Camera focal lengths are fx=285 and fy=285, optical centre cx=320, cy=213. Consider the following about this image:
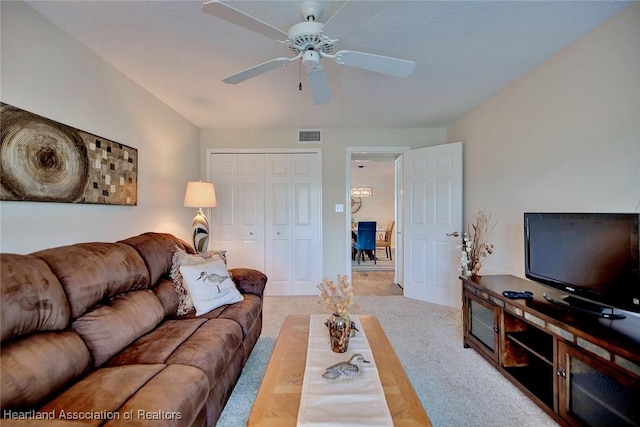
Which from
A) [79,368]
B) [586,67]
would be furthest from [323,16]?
[79,368]

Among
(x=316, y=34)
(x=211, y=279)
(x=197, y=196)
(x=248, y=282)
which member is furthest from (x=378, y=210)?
(x=316, y=34)

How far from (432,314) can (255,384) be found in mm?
2169

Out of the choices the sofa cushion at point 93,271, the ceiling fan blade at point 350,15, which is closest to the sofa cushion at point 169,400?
the sofa cushion at point 93,271

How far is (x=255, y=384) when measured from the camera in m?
1.93

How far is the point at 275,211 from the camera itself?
13.3 feet

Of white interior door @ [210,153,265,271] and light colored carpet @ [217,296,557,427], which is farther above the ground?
white interior door @ [210,153,265,271]

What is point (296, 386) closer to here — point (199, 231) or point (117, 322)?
point (117, 322)

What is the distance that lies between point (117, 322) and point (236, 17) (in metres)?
1.67

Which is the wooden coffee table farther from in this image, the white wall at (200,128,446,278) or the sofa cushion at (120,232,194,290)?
the white wall at (200,128,446,278)

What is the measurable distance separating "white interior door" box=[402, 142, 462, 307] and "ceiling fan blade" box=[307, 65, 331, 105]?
7.03 feet

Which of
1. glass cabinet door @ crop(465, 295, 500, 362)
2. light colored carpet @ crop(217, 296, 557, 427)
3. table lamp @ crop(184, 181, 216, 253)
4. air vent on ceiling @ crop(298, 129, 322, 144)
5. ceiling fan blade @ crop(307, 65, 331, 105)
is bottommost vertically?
light colored carpet @ crop(217, 296, 557, 427)

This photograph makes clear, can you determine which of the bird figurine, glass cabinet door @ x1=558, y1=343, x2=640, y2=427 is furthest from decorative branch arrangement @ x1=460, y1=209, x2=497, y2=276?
the bird figurine

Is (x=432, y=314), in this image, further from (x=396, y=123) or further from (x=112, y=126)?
(x=112, y=126)

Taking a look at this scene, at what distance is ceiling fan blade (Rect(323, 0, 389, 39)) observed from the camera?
1177 millimetres
